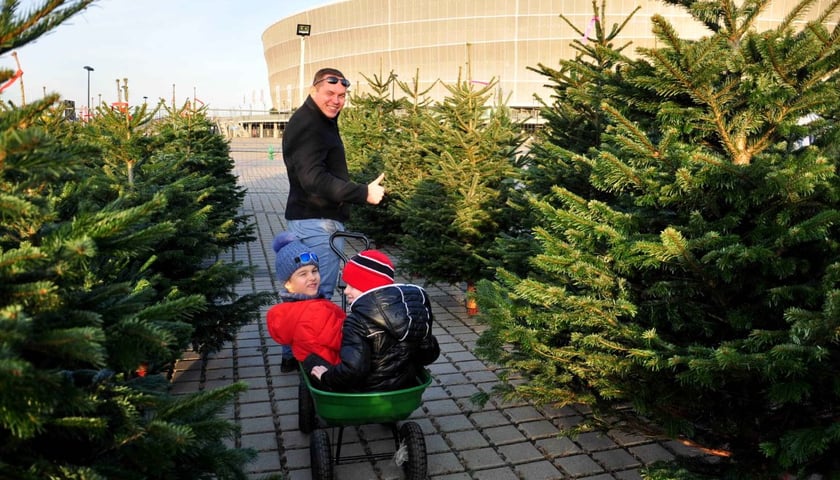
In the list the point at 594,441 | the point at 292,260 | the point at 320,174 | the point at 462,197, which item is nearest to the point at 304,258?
the point at 292,260

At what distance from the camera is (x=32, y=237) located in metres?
1.83

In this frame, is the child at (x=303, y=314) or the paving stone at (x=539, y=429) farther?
the paving stone at (x=539, y=429)

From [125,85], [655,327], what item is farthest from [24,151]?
[125,85]

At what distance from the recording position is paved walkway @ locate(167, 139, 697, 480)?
3.96m

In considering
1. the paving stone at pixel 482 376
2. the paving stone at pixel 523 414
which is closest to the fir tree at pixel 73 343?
the paving stone at pixel 523 414

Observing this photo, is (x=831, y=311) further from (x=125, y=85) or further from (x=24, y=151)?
(x=125, y=85)

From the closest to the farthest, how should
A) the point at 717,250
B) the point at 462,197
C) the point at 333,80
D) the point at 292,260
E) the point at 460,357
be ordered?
1. the point at 717,250
2. the point at 292,260
3. the point at 333,80
4. the point at 460,357
5. the point at 462,197

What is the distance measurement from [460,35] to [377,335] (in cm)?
7274

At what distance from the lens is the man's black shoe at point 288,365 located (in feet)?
18.1

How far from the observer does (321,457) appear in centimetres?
354

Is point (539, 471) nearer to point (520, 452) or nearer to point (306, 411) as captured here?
point (520, 452)

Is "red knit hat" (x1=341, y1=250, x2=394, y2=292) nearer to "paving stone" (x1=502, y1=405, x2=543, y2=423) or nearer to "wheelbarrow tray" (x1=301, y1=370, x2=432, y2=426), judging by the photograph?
"wheelbarrow tray" (x1=301, y1=370, x2=432, y2=426)

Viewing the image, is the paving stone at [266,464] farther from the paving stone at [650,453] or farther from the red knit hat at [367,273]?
the paving stone at [650,453]

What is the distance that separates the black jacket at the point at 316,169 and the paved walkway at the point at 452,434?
1.43 m
